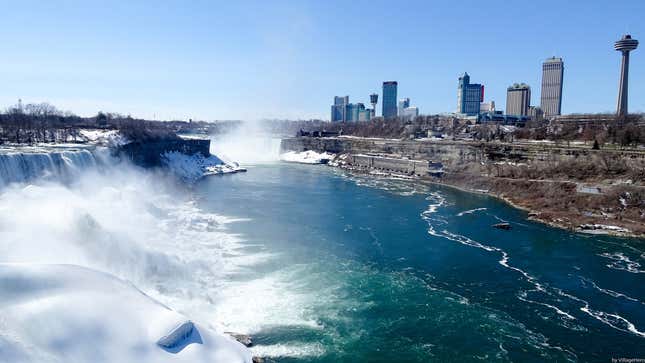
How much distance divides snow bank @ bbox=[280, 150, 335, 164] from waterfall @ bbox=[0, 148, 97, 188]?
38325 mm

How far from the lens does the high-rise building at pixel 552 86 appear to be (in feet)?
494

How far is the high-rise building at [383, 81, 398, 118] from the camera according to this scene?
17238 cm

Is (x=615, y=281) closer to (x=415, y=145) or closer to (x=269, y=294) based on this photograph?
(x=269, y=294)

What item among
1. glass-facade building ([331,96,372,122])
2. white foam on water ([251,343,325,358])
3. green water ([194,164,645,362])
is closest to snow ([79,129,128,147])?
green water ([194,164,645,362])

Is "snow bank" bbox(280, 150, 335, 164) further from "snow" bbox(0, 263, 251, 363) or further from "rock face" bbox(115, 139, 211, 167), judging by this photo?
"snow" bbox(0, 263, 251, 363)

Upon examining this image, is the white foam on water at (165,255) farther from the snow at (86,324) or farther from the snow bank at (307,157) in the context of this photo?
the snow bank at (307,157)

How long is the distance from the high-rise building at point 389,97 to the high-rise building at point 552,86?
A: 5272 centimetres

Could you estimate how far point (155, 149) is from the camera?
47312 millimetres

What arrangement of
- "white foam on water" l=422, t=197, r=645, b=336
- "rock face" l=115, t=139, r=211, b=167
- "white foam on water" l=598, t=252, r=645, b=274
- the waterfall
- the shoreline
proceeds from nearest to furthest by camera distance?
"white foam on water" l=422, t=197, r=645, b=336
"white foam on water" l=598, t=252, r=645, b=274
the waterfall
the shoreline
"rock face" l=115, t=139, r=211, b=167

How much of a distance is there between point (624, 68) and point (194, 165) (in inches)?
2962

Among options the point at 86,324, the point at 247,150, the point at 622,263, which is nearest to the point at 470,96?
the point at 247,150

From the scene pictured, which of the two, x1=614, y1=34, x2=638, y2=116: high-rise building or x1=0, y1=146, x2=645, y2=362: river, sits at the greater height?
x1=614, y1=34, x2=638, y2=116: high-rise building

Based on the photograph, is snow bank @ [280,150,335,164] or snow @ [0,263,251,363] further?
snow bank @ [280,150,335,164]

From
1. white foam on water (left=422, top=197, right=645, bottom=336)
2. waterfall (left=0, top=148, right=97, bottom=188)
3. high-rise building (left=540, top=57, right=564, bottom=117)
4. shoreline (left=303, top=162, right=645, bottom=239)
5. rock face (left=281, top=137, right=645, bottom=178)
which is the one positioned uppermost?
high-rise building (left=540, top=57, right=564, bottom=117)
